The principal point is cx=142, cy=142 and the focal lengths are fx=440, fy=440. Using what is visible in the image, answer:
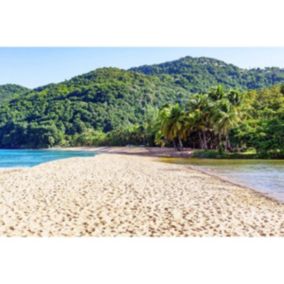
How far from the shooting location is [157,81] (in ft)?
256

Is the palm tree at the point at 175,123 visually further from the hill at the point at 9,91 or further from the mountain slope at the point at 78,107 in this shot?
the mountain slope at the point at 78,107

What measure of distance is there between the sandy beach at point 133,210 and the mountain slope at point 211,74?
208 feet

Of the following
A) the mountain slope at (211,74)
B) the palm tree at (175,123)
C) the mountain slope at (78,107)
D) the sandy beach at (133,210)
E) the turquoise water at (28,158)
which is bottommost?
the turquoise water at (28,158)

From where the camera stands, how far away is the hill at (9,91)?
54.4 m

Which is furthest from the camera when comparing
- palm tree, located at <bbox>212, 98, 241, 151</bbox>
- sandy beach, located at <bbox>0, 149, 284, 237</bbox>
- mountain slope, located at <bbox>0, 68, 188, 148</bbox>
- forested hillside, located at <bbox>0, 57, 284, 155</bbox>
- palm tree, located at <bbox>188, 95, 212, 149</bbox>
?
Result: mountain slope, located at <bbox>0, 68, 188, 148</bbox>

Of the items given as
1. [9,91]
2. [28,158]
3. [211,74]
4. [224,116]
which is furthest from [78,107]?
[224,116]

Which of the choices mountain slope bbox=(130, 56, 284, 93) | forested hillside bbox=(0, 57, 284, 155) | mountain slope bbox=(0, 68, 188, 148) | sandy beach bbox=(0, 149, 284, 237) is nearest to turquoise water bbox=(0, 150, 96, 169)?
forested hillside bbox=(0, 57, 284, 155)

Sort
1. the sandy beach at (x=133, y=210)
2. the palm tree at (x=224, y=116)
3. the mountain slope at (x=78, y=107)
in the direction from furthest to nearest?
the mountain slope at (x=78, y=107), the palm tree at (x=224, y=116), the sandy beach at (x=133, y=210)

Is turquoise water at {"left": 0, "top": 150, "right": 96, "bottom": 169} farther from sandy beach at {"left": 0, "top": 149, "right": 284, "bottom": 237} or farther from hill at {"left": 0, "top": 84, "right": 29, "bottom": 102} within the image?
hill at {"left": 0, "top": 84, "right": 29, "bottom": 102}

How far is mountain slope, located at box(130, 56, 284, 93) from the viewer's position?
7325 centimetres

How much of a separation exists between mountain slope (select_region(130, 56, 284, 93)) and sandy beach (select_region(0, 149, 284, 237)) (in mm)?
63294

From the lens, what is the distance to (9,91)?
56.1 metres

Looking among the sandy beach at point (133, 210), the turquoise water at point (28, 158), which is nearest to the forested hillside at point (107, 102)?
the turquoise water at point (28, 158)
